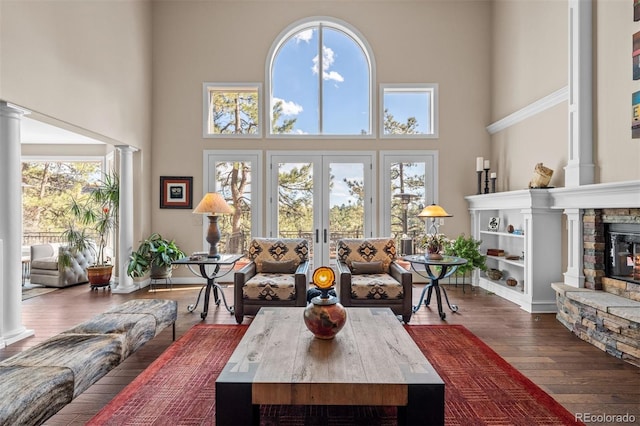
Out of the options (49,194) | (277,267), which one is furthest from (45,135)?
(277,267)

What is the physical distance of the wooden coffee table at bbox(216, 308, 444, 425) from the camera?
174 cm

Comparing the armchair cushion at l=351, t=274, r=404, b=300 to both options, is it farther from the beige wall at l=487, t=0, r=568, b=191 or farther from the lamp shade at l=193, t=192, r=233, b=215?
the beige wall at l=487, t=0, r=568, b=191

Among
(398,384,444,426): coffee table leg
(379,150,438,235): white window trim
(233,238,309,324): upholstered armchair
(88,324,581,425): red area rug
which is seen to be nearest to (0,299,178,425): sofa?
(88,324,581,425): red area rug

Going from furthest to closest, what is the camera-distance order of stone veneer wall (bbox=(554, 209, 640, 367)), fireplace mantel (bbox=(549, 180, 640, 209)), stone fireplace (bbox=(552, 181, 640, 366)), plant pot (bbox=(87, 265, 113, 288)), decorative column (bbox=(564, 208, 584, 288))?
plant pot (bbox=(87, 265, 113, 288))
decorative column (bbox=(564, 208, 584, 288))
fireplace mantel (bbox=(549, 180, 640, 209))
stone fireplace (bbox=(552, 181, 640, 366))
stone veneer wall (bbox=(554, 209, 640, 367))

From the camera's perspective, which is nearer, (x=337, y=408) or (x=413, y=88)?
(x=337, y=408)

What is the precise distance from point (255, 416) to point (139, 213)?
16.2 ft

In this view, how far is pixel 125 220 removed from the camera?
5.61 metres

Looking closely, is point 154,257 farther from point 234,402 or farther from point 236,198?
point 234,402

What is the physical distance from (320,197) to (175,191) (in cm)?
245

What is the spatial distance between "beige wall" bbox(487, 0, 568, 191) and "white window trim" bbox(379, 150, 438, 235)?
3.29 ft

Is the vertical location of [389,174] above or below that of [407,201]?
above

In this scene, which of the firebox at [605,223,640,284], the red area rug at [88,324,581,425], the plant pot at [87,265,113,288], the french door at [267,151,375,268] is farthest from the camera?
the french door at [267,151,375,268]

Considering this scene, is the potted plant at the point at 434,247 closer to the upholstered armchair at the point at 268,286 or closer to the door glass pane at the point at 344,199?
the upholstered armchair at the point at 268,286

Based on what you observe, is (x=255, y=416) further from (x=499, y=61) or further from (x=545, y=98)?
(x=499, y=61)
